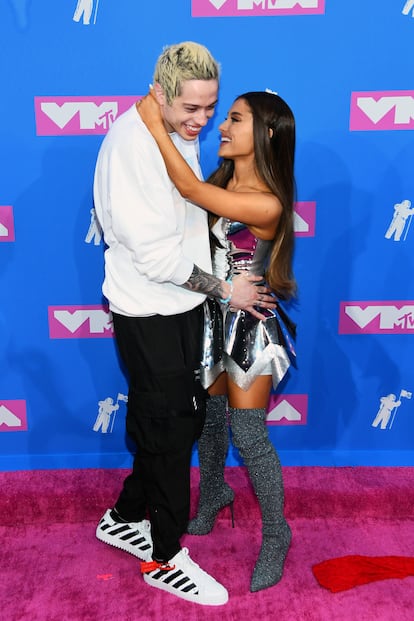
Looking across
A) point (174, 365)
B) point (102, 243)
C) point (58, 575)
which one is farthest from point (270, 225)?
point (58, 575)

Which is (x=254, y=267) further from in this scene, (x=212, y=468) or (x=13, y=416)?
(x=13, y=416)

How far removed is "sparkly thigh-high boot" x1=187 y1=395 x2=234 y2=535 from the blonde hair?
1.03 metres

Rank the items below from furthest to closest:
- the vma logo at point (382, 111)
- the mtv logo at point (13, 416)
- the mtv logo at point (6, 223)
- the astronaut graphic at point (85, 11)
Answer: the mtv logo at point (13, 416), the mtv logo at point (6, 223), the vma logo at point (382, 111), the astronaut graphic at point (85, 11)

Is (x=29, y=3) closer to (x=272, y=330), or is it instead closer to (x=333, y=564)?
(x=272, y=330)

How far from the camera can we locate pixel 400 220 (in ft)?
8.59

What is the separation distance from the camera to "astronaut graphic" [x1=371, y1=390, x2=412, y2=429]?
2.85 meters

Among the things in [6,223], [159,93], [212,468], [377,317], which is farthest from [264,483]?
[6,223]

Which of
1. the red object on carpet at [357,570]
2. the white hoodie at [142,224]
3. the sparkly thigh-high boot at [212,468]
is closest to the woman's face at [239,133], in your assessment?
the white hoodie at [142,224]

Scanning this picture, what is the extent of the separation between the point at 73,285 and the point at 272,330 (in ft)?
2.96

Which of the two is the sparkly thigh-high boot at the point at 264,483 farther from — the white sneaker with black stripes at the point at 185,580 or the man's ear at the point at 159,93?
the man's ear at the point at 159,93

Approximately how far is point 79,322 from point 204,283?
2.97 ft

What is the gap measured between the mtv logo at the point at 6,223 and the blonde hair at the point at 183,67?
103 cm

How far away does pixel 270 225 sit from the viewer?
206 cm

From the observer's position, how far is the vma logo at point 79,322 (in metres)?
2.71
